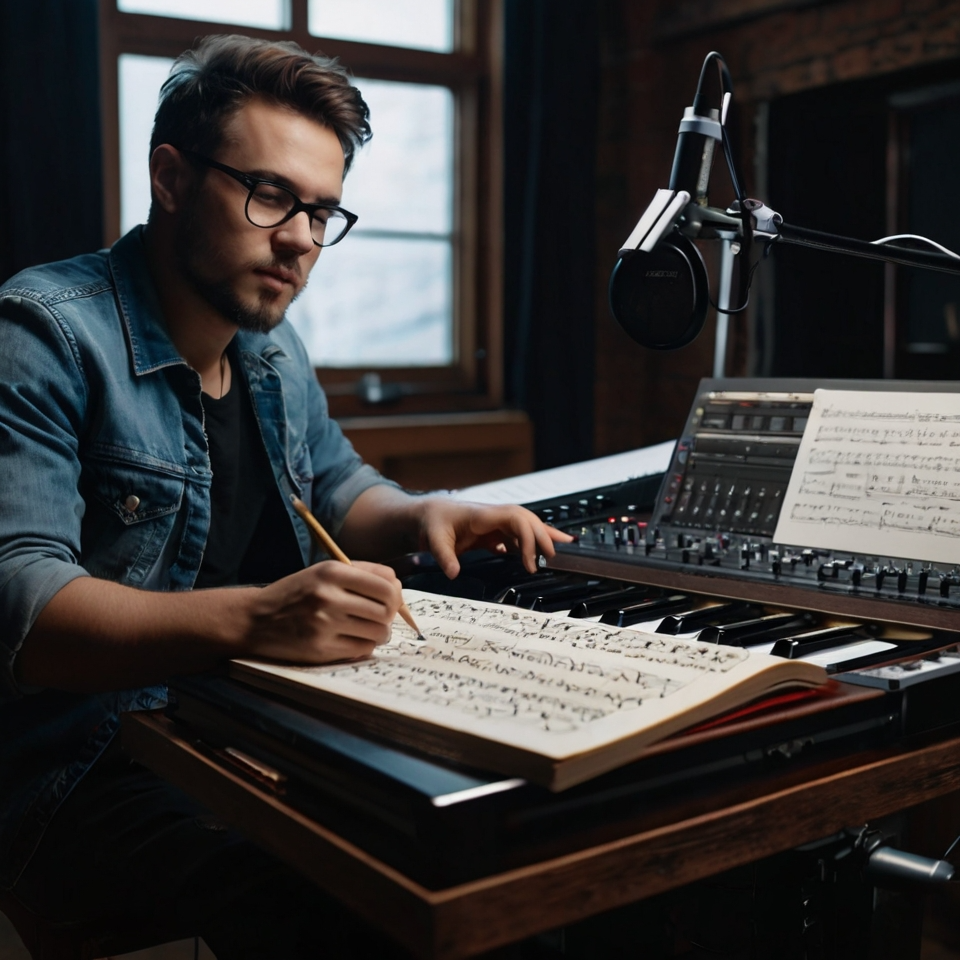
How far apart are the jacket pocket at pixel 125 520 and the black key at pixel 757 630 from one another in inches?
26.2

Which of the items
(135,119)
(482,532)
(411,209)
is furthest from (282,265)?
(411,209)

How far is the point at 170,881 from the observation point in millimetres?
1079

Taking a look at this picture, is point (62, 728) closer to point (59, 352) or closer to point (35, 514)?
point (35, 514)

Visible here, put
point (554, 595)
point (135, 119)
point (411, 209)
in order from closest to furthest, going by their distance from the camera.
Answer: point (554, 595), point (135, 119), point (411, 209)

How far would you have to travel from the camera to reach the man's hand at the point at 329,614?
885mm

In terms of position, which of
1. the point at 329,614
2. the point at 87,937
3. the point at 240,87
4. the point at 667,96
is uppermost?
the point at 667,96

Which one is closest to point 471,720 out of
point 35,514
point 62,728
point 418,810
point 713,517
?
point 418,810

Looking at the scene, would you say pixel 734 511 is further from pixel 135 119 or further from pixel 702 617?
pixel 135 119

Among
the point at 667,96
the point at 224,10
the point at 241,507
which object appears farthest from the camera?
the point at 667,96

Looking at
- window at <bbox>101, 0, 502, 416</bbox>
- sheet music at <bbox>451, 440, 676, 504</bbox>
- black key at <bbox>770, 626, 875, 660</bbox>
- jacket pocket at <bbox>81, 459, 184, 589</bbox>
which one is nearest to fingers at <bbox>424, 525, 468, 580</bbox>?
sheet music at <bbox>451, 440, 676, 504</bbox>

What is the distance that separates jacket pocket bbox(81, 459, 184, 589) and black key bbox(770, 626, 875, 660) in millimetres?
736

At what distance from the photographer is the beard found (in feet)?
4.71

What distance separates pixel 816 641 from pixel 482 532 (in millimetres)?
486

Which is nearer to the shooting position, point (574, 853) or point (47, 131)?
point (574, 853)
